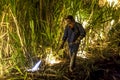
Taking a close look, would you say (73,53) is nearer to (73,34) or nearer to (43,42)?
(73,34)

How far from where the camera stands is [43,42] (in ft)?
27.4

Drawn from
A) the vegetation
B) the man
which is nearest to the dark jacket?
the man

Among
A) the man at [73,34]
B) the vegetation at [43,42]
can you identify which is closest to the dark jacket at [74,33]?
the man at [73,34]

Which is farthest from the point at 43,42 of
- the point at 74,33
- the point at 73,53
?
the point at 74,33

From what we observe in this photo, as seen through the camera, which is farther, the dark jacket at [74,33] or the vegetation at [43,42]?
the vegetation at [43,42]

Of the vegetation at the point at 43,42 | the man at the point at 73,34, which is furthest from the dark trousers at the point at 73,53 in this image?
the vegetation at the point at 43,42

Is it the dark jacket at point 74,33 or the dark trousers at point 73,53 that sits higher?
the dark jacket at point 74,33

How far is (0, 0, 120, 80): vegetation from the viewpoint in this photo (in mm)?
7566

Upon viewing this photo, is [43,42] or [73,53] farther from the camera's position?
[43,42]

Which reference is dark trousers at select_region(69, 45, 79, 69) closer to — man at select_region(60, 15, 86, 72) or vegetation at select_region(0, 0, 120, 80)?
man at select_region(60, 15, 86, 72)

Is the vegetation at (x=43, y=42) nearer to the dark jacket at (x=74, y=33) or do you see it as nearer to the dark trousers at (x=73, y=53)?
the dark trousers at (x=73, y=53)

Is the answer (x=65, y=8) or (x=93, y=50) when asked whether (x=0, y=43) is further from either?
(x=93, y=50)

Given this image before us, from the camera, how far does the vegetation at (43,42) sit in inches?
298

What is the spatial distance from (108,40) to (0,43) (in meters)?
4.30
